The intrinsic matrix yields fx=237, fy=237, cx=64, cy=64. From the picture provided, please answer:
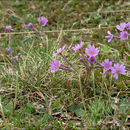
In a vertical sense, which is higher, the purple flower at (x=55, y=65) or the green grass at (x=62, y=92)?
the purple flower at (x=55, y=65)

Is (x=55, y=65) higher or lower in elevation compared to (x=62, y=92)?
higher

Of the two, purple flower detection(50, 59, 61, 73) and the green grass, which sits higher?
purple flower detection(50, 59, 61, 73)

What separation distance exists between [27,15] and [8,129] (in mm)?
2839

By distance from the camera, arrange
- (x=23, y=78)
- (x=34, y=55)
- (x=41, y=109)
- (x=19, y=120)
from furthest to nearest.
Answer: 1. (x=34, y=55)
2. (x=23, y=78)
3. (x=41, y=109)
4. (x=19, y=120)

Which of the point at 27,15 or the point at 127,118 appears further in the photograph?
the point at 27,15

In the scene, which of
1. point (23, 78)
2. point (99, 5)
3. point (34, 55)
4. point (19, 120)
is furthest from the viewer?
point (99, 5)

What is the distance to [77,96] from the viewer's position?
2.21 meters

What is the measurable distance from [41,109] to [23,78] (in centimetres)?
44

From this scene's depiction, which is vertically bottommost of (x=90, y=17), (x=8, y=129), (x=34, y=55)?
(x=8, y=129)

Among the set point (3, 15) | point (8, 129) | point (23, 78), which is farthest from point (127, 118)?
point (3, 15)

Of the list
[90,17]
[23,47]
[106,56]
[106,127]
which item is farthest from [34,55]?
[90,17]

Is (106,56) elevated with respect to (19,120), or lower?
elevated

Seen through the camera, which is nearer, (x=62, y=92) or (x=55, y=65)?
(x=55, y=65)

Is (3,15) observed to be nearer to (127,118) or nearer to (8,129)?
(8,129)
